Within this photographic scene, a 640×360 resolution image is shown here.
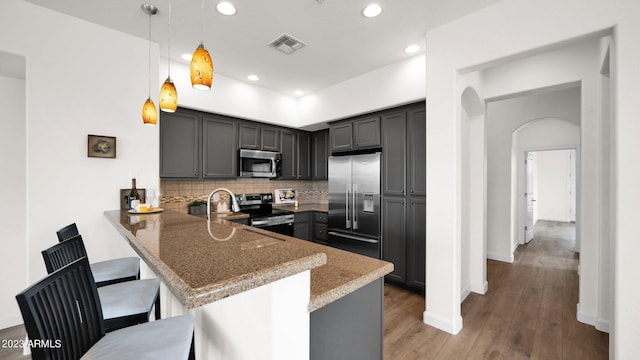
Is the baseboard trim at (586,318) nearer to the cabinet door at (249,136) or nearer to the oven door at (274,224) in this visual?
the oven door at (274,224)

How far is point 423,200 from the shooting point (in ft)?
10.0

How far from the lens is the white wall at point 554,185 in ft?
26.7

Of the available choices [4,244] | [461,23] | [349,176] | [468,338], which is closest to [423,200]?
[349,176]

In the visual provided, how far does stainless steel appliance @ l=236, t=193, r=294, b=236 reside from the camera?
372cm

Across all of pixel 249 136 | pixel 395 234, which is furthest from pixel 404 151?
pixel 249 136

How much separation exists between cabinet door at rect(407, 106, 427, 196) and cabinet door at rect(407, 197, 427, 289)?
15 cm

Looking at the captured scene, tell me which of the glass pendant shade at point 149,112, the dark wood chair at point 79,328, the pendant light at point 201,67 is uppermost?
the pendant light at point 201,67

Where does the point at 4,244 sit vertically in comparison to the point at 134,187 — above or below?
below

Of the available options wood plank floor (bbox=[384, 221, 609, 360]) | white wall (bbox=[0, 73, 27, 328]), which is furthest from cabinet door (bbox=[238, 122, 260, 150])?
wood plank floor (bbox=[384, 221, 609, 360])

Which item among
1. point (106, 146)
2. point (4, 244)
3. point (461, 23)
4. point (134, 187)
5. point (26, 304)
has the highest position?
point (461, 23)

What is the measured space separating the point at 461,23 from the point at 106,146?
3432 mm

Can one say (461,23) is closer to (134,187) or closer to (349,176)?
(349,176)

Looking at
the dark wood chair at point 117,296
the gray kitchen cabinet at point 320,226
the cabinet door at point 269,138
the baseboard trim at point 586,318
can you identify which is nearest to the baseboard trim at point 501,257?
the baseboard trim at point 586,318

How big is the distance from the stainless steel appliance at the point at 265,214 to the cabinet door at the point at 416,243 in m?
1.80
